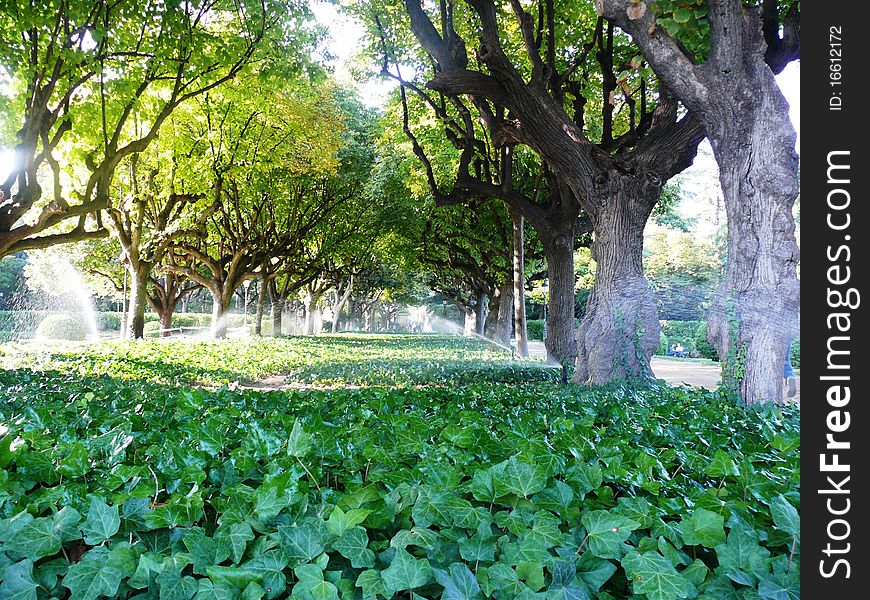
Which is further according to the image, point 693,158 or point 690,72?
point 693,158

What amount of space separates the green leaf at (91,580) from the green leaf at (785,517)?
5.25ft

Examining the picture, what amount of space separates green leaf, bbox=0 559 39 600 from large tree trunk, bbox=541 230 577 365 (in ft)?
36.1

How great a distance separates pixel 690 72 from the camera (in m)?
5.91

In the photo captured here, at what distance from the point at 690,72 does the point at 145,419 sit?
622 cm

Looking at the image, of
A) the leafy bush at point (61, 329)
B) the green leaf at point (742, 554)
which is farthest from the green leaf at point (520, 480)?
the leafy bush at point (61, 329)

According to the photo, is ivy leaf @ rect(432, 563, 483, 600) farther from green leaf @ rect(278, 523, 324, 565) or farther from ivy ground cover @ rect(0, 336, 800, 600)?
green leaf @ rect(278, 523, 324, 565)

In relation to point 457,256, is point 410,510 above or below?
below

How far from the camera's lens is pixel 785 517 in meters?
1.35

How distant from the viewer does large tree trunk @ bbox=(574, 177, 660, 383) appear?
7.79 metres

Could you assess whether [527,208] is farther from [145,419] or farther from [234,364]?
[145,419]

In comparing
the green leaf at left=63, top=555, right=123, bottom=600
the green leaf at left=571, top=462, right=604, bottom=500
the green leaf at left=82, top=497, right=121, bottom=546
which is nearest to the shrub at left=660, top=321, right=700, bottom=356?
the green leaf at left=571, top=462, right=604, bottom=500

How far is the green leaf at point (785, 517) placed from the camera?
52.1 inches

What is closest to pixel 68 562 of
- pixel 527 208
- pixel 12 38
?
pixel 12 38

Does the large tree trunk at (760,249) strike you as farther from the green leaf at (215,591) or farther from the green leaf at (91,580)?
the green leaf at (91,580)
